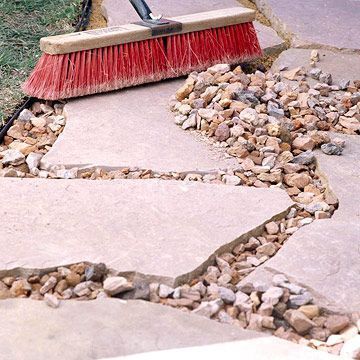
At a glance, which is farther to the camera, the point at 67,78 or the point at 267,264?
the point at 67,78

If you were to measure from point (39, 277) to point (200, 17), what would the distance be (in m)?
1.74

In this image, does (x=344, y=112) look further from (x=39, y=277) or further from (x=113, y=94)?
(x=39, y=277)

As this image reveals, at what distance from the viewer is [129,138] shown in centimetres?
263

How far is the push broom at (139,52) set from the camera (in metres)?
2.95

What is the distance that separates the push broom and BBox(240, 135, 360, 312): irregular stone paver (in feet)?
3.71

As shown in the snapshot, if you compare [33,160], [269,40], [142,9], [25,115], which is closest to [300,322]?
[33,160]

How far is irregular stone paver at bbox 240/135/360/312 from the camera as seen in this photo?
5.89 feet

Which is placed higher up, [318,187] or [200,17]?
[200,17]

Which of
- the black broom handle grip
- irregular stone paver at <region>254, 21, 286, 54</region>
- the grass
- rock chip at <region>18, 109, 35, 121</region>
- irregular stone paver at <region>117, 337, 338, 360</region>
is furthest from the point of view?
irregular stone paver at <region>254, 21, 286, 54</region>

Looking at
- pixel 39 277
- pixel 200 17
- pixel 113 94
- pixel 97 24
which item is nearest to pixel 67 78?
pixel 113 94

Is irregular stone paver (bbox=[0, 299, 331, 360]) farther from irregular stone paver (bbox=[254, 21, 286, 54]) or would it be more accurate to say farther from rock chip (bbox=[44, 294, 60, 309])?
irregular stone paver (bbox=[254, 21, 286, 54])

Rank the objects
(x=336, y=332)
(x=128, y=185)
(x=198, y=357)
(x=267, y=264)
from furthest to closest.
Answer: (x=128, y=185)
(x=267, y=264)
(x=336, y=332)
(x=198, y=357)

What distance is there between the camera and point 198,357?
1554 mm

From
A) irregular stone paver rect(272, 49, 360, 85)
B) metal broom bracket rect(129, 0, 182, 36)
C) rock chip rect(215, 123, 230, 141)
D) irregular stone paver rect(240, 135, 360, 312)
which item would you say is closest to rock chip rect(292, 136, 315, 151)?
rock chip rect(215, 123, 230, 141)
